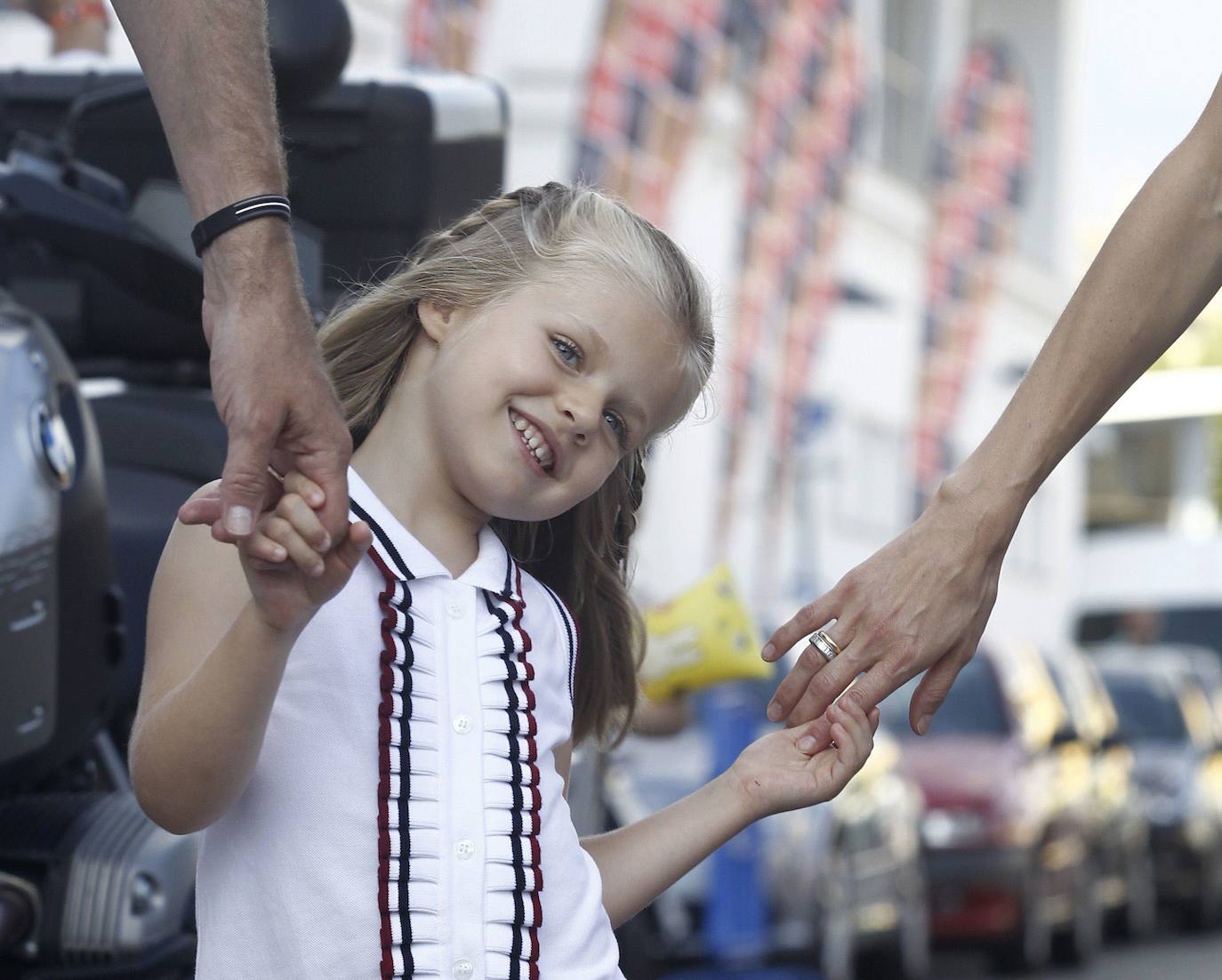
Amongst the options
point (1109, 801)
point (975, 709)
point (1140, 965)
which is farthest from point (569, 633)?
point (1109, 801)

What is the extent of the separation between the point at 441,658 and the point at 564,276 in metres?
0.41

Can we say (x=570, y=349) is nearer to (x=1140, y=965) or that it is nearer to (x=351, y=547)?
(x=351, y=547)

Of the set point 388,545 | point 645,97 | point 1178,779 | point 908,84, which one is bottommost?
point 1178,779

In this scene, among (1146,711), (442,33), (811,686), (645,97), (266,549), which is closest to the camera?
(266,549)

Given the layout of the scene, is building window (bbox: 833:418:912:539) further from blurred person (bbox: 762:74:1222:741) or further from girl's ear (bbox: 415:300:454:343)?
girl's ear (bbox: 415:300:454:343)

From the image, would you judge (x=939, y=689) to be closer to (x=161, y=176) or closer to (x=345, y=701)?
(x=345, y=701)

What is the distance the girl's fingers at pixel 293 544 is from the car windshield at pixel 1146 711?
14.0 meters

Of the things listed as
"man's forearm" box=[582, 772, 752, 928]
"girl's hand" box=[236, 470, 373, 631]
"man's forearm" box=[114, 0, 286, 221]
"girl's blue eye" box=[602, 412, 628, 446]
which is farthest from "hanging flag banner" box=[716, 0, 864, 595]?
Answer: "girl's hand" box=[236, 470, 373, 631]

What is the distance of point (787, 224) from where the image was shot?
19.3 meters

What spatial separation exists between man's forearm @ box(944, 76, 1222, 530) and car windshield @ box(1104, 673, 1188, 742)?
12.9 meters

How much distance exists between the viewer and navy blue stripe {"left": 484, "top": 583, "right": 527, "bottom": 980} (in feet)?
6.13

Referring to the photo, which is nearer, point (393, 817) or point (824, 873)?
point (393, 817)

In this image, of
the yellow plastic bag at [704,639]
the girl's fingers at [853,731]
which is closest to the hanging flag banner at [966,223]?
the yellow plastic bag at [704,639]

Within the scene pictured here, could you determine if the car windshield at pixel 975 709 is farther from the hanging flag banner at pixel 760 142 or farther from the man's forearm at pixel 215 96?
the man's forearm at pixel 215 96
